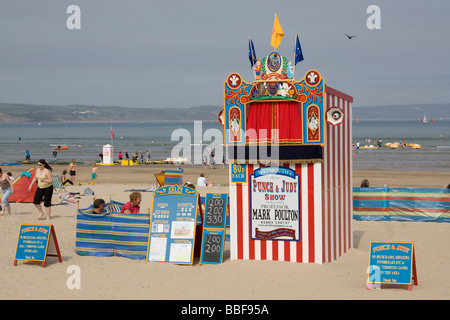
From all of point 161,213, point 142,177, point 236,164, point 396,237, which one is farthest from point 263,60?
point 142,177

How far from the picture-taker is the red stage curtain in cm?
1183

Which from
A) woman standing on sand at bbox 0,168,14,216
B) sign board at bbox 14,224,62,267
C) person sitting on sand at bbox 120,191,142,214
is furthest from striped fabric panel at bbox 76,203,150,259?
woman standing on sand at bbox 0,168,14,216

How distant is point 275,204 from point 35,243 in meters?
4.65

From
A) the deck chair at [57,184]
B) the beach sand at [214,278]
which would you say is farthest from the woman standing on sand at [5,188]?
the deck chair at [57,184]

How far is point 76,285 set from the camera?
34.5 ft

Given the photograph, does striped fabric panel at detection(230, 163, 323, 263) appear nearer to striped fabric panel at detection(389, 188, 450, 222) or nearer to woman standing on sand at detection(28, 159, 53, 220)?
woman standing on sand at detection(28, 159, 53, 220)

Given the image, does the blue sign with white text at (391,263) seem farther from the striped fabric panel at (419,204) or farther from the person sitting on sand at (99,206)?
the striped fabric panel at (419,204)

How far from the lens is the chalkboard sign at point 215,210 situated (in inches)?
483

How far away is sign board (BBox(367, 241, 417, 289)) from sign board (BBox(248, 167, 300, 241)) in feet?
6.10
